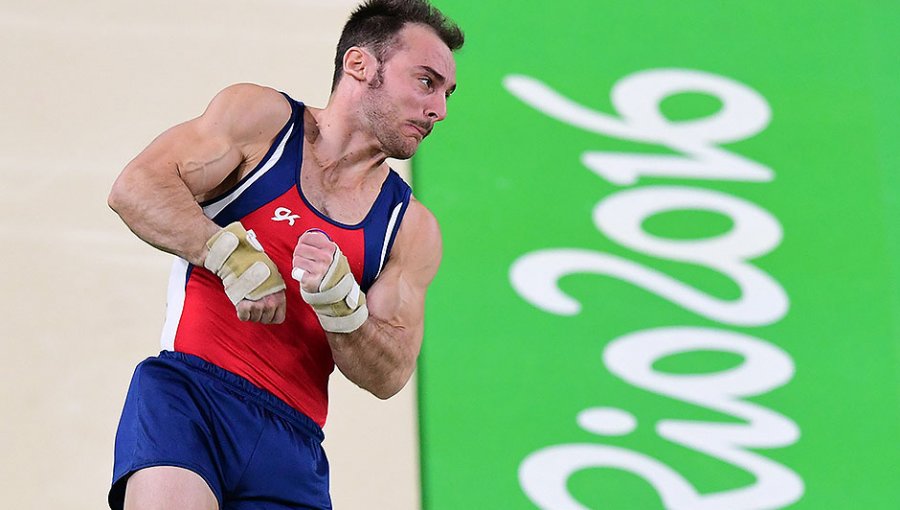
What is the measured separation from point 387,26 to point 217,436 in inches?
34.1

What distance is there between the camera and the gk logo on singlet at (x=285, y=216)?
6.68ft

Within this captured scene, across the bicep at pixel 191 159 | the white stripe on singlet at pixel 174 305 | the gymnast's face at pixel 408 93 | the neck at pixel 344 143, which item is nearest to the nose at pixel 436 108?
the gymnast's face at pixel 408 93

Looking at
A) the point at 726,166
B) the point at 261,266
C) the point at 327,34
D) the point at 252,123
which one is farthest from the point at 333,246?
the point at 726,166

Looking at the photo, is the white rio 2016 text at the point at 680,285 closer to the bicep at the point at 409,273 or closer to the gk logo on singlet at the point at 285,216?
the bicep at the point at 409,273

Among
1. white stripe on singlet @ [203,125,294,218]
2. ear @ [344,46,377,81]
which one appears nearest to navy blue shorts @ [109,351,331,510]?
white stripe on singlet @ [203,125,294,218]

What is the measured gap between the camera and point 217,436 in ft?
6.28

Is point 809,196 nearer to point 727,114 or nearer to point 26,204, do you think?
point 727,114

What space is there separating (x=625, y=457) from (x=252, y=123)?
5.99 feet

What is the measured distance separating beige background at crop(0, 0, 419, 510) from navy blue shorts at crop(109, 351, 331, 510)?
1295mm

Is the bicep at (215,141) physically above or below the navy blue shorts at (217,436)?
above

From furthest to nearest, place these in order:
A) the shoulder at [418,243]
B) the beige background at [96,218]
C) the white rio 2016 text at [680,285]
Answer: the white rio 2016 text at [680,285]
the beige background at [96,218]
the shoulder at [418,243]

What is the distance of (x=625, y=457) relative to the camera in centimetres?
342

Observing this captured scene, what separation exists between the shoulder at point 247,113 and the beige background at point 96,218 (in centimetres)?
146

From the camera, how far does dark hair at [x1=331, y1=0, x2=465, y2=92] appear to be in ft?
7.36
